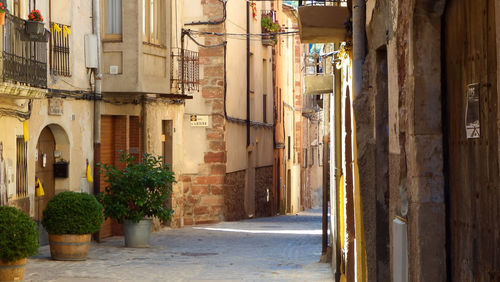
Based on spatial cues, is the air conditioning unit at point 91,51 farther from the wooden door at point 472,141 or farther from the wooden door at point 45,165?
the wooden door at point 472,141

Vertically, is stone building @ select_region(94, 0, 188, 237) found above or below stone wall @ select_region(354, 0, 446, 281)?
above

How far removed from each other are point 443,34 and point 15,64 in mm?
10035

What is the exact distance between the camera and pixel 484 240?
3.94m

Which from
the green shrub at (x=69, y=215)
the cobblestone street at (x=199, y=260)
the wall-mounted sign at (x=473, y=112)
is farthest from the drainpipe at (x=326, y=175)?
the wall-mounted sign at (x=473, y=112)

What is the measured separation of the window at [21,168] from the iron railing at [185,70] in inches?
243

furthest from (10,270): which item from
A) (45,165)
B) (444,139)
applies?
(444,139)

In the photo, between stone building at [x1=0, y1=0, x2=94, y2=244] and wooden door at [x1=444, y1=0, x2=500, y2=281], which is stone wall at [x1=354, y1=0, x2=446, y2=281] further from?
stone building at [x1=0, y1=0, x2=94, y2=244]

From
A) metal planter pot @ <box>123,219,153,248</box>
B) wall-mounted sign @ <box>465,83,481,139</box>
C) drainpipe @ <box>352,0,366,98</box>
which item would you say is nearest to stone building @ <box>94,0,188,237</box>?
metal planter pot @ <box>123,219,153,248</box>

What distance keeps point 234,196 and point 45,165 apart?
9716 millimetres

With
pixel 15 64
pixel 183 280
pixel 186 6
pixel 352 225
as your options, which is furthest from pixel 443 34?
pixel 186 6

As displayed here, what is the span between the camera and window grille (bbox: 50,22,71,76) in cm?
1634

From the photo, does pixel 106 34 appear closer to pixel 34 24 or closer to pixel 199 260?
pixel 34 24

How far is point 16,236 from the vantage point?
10.9m

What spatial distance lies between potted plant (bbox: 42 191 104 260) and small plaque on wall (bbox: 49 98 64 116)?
8.51 feet
